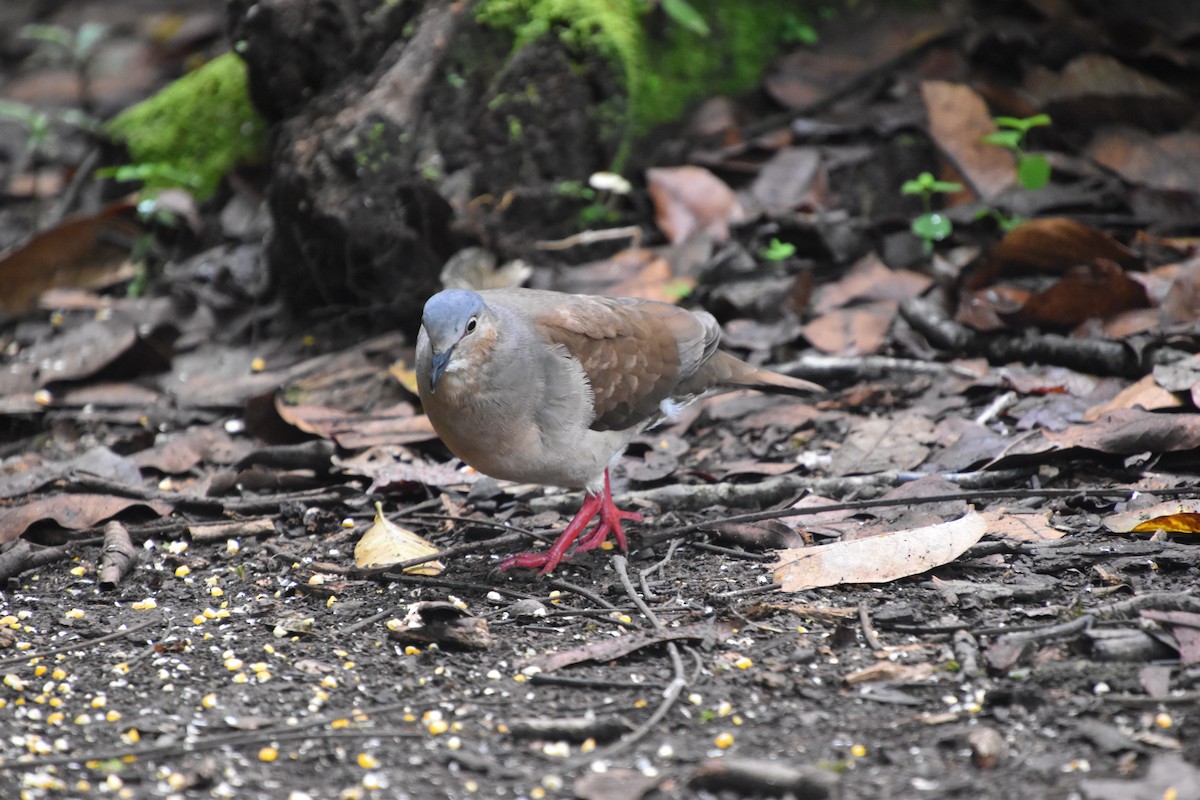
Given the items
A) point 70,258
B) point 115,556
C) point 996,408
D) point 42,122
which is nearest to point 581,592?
point 115,556

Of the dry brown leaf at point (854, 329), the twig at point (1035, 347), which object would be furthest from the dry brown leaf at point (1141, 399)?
the dry brown leaf at point (854, 329)

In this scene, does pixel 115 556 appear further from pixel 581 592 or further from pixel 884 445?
pixel 884 445

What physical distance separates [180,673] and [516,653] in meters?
0.98

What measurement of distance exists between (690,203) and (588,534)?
2.54 m

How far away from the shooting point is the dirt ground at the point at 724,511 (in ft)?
10.1

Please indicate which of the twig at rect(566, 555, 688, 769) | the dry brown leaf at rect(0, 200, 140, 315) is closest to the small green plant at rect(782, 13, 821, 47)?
the dry brown leaf at rect(0, 200, 140, 315)

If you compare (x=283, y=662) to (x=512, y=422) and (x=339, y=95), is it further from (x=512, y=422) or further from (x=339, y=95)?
(x=339, y=95)

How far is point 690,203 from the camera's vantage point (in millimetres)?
6695

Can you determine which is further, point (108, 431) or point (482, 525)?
point (108, 431)

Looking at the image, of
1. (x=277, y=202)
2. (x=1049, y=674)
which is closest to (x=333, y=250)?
(x=277, y=202)

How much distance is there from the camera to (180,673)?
11.8 feet

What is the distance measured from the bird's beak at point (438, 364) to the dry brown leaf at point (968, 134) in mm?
3628

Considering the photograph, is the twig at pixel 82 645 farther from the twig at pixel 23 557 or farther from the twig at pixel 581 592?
the twig at pixel 581 592

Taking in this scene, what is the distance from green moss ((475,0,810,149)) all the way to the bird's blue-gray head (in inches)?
115
